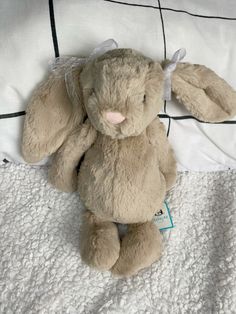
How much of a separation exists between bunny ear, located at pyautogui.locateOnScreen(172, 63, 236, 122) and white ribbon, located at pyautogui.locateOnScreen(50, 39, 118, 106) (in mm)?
129

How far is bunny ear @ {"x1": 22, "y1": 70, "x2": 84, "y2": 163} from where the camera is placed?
80 centimetres

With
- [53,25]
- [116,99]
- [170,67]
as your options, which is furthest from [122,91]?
[53,25]

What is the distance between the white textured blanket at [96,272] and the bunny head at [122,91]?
0.25 meters

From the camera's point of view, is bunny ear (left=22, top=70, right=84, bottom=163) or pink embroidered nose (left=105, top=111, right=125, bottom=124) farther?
bunny ear (left=22, top=70, right=84, bottom=163)

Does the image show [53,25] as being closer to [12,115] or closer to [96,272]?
[12,115]

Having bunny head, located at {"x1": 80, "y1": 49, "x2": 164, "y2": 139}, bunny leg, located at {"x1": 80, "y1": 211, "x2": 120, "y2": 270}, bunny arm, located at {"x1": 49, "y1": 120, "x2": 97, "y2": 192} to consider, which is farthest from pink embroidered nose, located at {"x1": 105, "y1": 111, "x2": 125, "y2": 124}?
bunny leg, located at {"x1": 80, "y1": 211, "x2": 120, "y2": 270}

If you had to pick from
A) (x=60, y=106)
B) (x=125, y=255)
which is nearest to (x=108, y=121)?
(x=60, y=106)

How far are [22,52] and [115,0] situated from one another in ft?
0.66

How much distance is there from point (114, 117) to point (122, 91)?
0.15 ft

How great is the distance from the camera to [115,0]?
821 mm

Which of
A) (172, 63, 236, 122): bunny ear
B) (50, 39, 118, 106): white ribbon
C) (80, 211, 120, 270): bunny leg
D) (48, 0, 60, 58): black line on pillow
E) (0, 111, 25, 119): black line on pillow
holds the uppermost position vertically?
(48, 0, 60, 58): black line on pillow

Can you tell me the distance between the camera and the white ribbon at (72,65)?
76cm

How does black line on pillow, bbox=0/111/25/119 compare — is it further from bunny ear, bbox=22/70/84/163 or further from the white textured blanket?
the white textured blanket

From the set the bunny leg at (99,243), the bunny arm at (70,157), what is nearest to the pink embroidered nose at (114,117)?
the bunny arm at (70,157)
